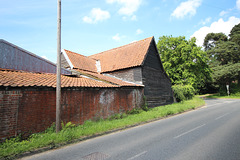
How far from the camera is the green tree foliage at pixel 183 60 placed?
26.0 meters

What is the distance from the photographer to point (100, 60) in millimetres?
23016

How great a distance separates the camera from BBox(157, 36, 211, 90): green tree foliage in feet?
85.5

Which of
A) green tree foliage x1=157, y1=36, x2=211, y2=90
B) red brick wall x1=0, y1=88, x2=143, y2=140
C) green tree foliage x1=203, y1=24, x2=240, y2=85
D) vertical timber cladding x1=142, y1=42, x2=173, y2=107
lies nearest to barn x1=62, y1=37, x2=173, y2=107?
vertical timber cladding x1=142, y1=42, x2=173, y2=107

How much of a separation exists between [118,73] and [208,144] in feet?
46.4

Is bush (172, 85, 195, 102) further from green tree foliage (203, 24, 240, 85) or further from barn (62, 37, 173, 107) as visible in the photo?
green tree foliage (203, 24, 240, 85)

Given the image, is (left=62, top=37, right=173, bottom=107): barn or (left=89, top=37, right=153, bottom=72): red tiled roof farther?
(left=89, top=37, right=153, bottom=72): red tiled roof

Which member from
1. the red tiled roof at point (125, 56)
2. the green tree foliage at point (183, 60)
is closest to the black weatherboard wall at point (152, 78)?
the red tiled roof at point (125, 56)

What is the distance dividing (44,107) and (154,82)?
14.0m

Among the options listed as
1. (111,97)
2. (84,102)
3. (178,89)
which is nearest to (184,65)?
(178,89)

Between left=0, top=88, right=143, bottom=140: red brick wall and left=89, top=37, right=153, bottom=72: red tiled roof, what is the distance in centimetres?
713

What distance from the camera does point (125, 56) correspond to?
19625 millimetres

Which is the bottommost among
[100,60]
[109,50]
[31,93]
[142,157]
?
[142,157]

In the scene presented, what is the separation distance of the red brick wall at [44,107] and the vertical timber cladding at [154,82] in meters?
6.70

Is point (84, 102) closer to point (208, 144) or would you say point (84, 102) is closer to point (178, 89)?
point (208, 144)
